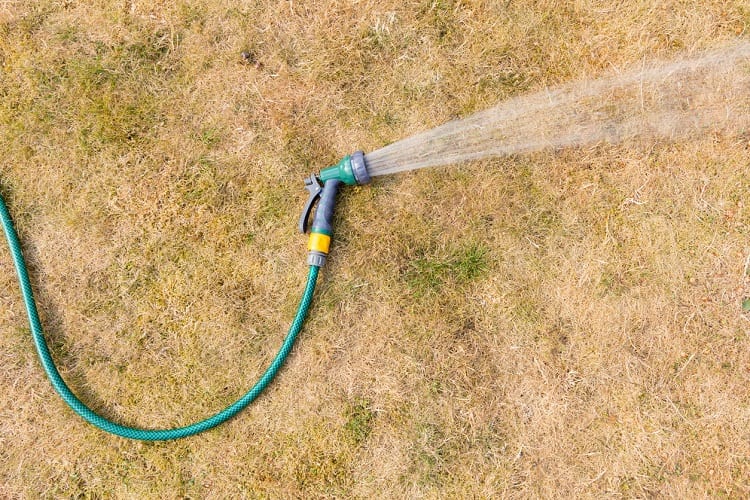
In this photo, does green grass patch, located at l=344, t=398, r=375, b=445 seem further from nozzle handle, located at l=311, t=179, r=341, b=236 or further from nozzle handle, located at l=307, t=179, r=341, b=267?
nozzle handle, located at l=311, t=179, r=341, b=236

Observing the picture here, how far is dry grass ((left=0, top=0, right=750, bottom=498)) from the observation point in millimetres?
2896

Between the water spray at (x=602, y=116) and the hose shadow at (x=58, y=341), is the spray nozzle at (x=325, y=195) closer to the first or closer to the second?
the water spray at (x=602, y=116)

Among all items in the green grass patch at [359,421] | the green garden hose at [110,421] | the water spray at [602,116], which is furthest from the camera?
the water spray at [602,116]

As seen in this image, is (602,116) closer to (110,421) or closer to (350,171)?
(350,171)

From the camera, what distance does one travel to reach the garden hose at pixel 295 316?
111 inches

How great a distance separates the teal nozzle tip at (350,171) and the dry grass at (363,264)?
0.55ft

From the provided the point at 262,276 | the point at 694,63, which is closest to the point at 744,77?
the point at 694,63

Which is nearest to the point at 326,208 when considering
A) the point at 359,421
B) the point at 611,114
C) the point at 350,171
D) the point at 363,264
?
the point at 350,171

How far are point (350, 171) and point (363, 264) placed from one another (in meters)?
Result: 0.53

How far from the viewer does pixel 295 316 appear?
2957 millimetres

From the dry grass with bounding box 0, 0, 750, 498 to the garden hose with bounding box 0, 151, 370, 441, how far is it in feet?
0.32

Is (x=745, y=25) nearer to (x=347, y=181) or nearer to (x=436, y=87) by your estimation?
(x=436, y=87)

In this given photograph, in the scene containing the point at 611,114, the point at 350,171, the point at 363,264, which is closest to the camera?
the point at 350,171

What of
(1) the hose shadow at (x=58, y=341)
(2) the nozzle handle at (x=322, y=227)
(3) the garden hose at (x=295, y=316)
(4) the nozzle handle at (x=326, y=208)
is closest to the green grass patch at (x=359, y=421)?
(3) the garden hose at (x=295, y=316)
